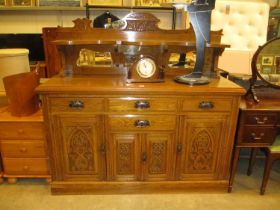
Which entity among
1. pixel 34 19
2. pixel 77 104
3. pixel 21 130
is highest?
pixel 34 19

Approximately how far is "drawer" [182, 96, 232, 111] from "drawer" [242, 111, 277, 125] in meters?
0.17

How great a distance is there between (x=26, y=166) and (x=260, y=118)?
6.36 ft

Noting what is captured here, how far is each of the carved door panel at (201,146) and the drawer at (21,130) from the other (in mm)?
1138

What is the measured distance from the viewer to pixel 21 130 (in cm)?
183

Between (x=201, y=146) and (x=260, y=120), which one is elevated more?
(x=260, y=120)

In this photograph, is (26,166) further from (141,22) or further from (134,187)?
(141,22)

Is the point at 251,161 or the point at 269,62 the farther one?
the point at 251,161

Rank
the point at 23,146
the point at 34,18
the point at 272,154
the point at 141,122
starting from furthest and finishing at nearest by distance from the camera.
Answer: the point at 34,18
the point at 23,146
the point at 272,154
the point at 141,122

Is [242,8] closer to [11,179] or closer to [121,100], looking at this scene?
[121,100]

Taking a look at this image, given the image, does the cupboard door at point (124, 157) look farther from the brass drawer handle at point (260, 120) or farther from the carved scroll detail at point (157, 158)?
the brass drawer handle at point (260, 120)

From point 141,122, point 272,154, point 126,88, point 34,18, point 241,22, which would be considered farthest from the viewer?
point 34,18

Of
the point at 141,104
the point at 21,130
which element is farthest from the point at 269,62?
the point at 21,130

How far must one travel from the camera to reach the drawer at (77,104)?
157 centimetres

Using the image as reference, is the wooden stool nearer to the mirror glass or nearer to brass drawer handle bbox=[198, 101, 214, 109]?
the mirror glass
